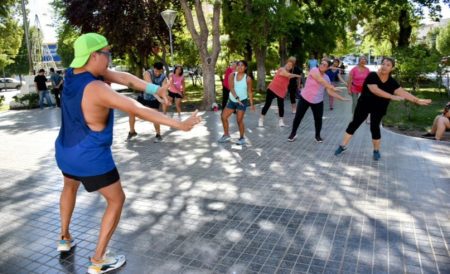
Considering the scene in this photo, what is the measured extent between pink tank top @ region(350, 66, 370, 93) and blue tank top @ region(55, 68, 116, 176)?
26.5ft

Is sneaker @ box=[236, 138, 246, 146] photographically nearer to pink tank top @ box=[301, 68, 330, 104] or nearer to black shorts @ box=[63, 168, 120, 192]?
pink tank top @ box=[301, 68, 330, 104]

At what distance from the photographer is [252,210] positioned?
184 inches

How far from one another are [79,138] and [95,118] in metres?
0.23

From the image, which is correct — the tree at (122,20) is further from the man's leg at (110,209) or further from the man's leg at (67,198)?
the man's leg at (110,209)

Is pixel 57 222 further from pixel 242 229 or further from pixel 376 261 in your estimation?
pixel 376 261

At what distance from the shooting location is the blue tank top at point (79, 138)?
2930 mm

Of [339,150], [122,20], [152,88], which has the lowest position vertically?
[339,150]

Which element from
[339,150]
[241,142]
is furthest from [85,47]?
[241,142]

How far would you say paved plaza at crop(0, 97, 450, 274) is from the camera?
357 cm

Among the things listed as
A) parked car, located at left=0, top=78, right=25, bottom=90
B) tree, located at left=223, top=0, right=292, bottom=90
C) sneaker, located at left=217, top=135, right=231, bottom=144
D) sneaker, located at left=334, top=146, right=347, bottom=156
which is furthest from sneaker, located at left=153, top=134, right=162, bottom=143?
parked car, located at left=0, top=78, right=25, bottom=90

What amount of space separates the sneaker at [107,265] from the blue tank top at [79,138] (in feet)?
2.82

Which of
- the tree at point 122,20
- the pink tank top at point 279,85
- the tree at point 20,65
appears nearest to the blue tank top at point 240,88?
the pink tank top at point 279,85

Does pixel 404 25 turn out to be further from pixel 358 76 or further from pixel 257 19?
pixel 358 76

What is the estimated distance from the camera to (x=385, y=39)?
38750mm
